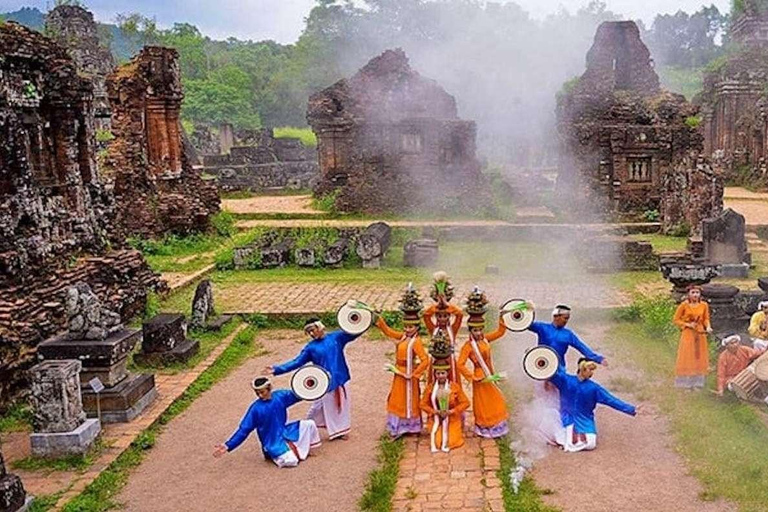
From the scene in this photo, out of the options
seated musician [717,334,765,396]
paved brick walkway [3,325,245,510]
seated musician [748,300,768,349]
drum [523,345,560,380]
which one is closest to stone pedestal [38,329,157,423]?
paved brick walkway [3,325,245,510]

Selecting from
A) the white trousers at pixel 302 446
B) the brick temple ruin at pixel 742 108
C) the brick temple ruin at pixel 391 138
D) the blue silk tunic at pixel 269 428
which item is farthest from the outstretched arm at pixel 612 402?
the brick temple ruin at pixel 742 108

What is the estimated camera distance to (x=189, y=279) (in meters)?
14.2

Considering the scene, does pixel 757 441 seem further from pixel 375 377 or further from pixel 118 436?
pixel 118 436

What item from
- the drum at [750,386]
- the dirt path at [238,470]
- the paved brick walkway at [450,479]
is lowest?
the dirt path at [238,470]

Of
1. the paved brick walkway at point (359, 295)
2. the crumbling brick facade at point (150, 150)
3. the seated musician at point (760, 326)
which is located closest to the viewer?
the seated musician at point (760, 326)

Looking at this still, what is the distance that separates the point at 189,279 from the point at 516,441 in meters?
8.64

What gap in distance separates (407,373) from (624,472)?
1985 mm

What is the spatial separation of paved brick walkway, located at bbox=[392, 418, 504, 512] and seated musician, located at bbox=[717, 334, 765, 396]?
2.57m

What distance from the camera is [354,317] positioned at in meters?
7.14

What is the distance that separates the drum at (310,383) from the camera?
270 inches

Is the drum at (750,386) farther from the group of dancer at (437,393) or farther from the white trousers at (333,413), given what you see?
the white trousers at (333,413)

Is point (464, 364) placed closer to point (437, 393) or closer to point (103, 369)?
point (437, 393)

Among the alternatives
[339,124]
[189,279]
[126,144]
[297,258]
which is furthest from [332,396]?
[339,124]

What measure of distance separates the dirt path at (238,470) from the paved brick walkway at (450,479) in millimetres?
352
